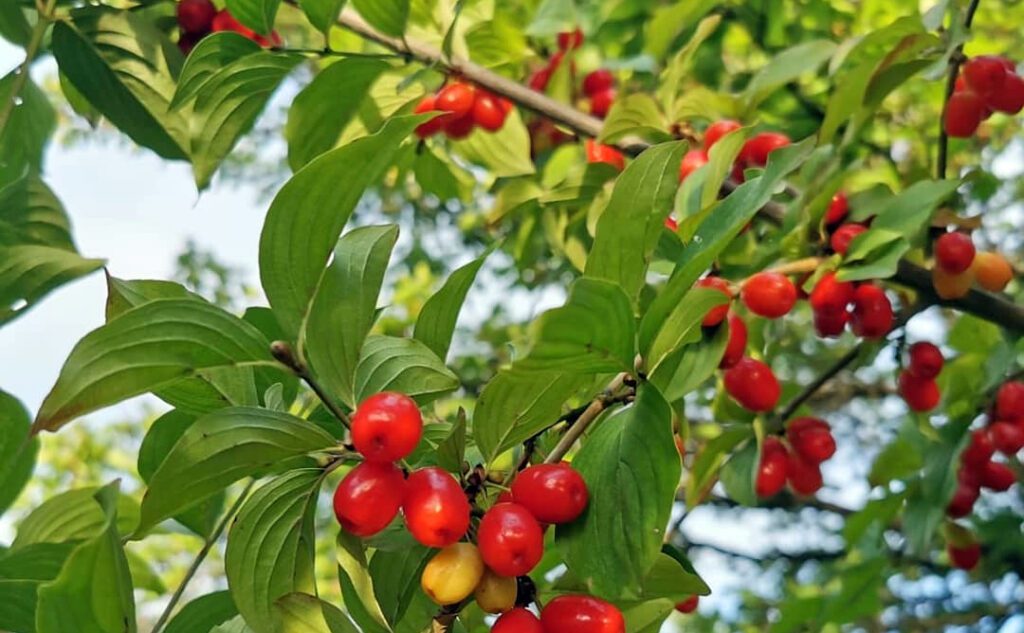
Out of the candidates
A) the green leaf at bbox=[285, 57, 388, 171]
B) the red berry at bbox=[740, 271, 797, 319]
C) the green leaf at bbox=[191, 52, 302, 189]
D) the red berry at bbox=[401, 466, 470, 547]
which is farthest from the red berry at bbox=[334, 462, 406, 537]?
the green leaf at bbox=[285, 57, 388, 171]

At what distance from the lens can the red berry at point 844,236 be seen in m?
1.48

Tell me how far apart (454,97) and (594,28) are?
33.3 inches

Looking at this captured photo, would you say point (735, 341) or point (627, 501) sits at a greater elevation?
point (735, 341)

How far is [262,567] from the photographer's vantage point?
99 cm

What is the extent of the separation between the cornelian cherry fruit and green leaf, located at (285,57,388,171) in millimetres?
791

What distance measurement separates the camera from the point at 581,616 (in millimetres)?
921

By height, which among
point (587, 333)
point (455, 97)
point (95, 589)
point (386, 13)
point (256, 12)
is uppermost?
point (455, 97)

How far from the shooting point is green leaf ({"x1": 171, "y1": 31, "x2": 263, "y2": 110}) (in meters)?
1.41

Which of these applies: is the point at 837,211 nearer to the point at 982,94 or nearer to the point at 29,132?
the point at 982,94

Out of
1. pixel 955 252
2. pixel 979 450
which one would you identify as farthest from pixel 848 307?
pixel 979 450

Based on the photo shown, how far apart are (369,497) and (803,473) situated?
41.1 inches

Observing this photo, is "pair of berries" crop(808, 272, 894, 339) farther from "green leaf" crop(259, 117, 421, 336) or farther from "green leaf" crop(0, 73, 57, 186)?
"green leaf" crop(0, 73, 57, 186)

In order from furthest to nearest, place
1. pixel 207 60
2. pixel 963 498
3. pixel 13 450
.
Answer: pixel 963 498, pixel 207 60, pixel 13 450

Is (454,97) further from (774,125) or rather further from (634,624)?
(634,624)
